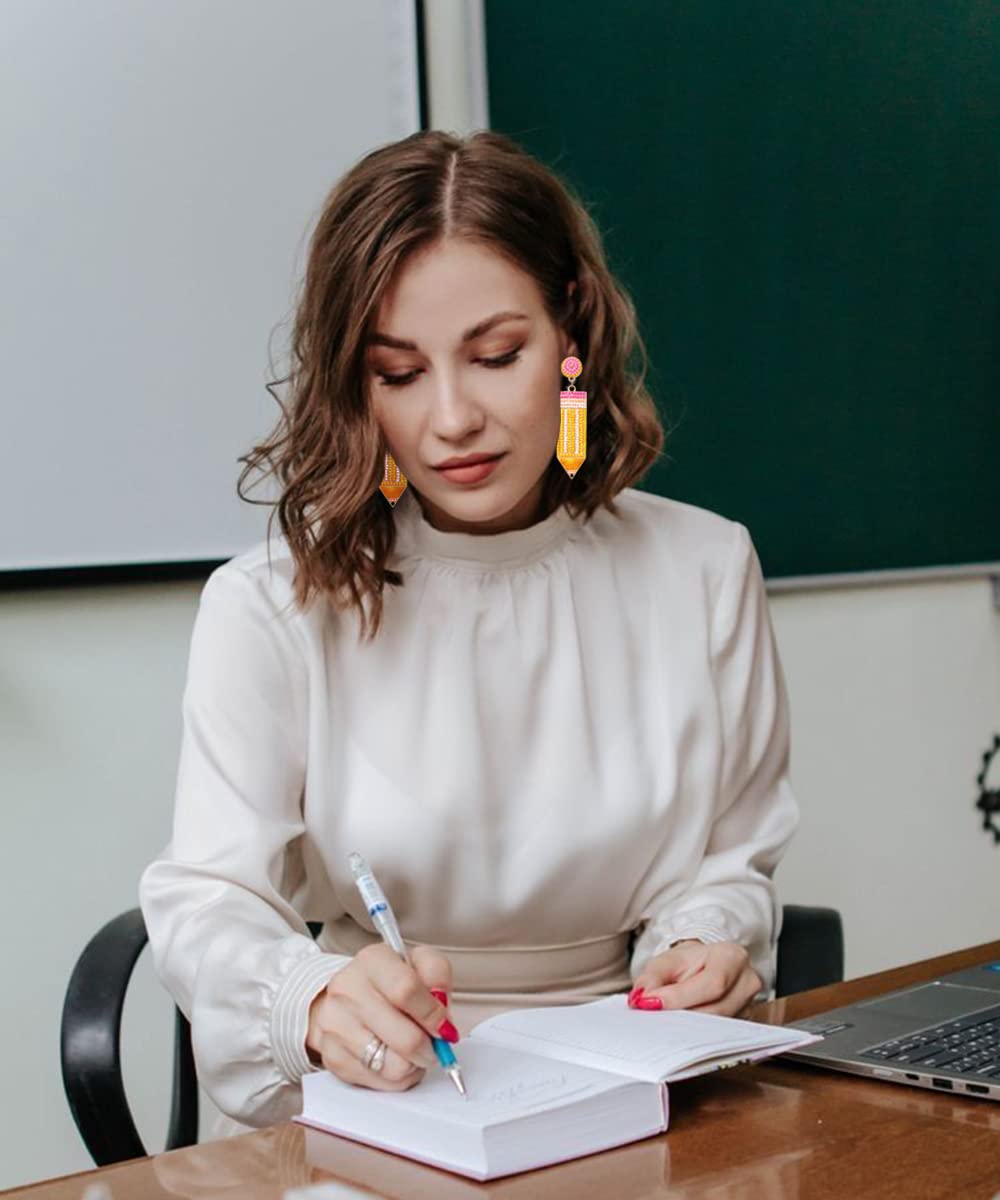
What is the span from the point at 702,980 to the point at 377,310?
2.18ft

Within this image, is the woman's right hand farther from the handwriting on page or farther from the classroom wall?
the classroom wall

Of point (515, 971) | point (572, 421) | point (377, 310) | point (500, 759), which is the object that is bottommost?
point (515, 971)

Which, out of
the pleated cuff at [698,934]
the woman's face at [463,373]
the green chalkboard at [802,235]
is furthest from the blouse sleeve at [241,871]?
the green chalkboard at [802,235]

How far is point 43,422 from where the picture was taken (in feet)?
6.63

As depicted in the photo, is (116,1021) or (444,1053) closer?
(444,1053)

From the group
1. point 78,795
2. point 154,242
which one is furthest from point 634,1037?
point 154,242

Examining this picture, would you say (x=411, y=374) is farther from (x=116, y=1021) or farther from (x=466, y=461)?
(x=116, y=1021)

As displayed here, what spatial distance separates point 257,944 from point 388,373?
54 cm

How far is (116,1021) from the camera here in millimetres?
1379

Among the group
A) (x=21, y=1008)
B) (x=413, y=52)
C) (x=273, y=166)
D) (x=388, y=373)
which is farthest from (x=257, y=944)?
(x=413, y=52)

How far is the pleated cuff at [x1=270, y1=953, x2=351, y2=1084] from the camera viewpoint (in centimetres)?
119

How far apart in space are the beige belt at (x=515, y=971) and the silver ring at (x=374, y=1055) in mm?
520

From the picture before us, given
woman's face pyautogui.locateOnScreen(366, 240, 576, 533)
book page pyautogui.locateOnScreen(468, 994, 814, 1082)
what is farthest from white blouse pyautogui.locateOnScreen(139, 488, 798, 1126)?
book page pyautogui.locateOnScreen(468, 994, 814, 1082)

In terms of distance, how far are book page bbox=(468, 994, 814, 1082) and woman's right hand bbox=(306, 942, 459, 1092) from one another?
0.08m
